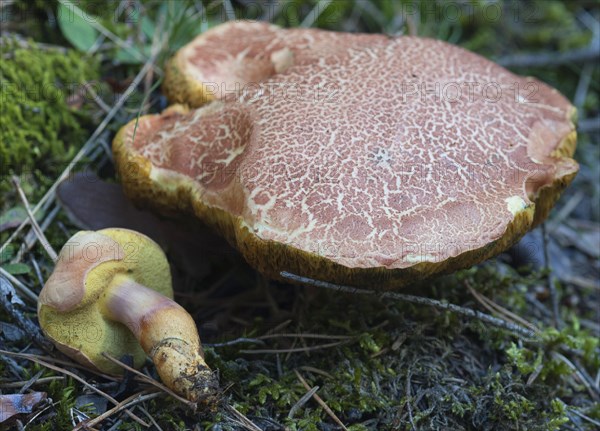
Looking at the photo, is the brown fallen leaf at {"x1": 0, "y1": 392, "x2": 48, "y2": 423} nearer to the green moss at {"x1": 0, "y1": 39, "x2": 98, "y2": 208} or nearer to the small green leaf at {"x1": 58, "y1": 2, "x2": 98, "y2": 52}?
the green moss at {"x1": 0, "y1": 39, "x2": 98, "y2": 208}

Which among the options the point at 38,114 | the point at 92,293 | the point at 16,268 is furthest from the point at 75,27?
the point at 92,293

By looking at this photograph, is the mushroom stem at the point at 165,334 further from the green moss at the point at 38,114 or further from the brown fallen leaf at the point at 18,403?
the green moss at the point at 38,114

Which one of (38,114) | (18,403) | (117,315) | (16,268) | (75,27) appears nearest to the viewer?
(18,403)

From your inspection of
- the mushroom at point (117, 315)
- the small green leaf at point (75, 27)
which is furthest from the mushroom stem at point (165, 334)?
the small green leaf at point (75, 27)

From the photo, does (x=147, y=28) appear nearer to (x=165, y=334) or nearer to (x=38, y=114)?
(x=38, y=114)

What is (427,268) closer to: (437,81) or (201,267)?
(437,81)

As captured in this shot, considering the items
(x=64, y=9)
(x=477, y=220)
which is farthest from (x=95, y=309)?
(x=64, y=9)

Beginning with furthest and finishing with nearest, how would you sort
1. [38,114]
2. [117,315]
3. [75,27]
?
[75,27] < [38,114] < [117,315]
